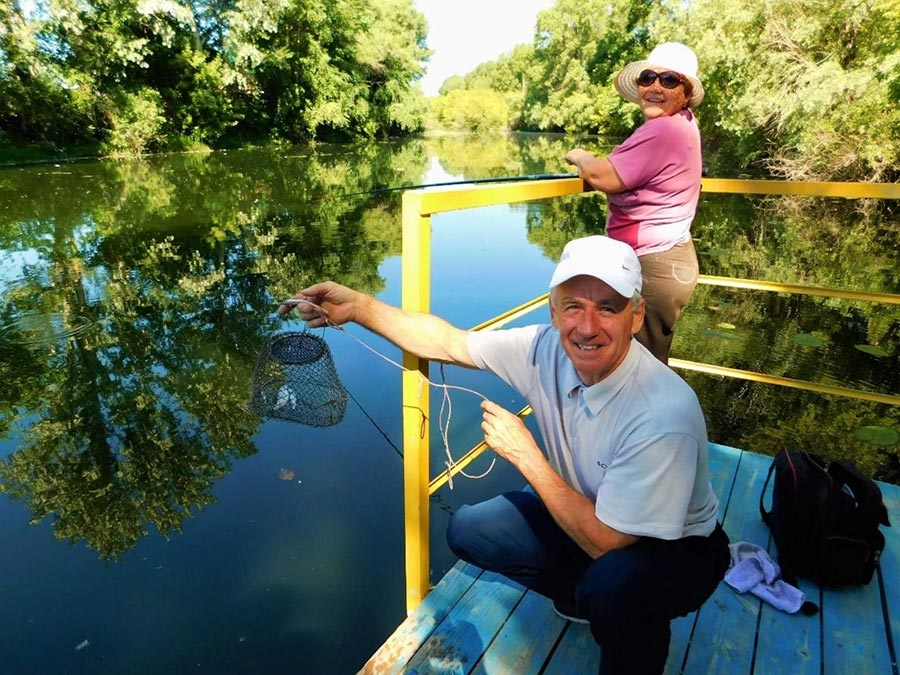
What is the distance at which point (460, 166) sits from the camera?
2102 cm

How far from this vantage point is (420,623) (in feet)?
6.00

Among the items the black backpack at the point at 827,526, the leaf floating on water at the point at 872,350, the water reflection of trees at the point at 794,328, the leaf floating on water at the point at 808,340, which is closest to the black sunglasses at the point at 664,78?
the black backpack at the point at 827,526

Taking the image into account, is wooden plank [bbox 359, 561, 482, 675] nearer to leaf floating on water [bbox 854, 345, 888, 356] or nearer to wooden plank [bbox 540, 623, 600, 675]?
wooden plank [bbox 540, 623, 600, 675]

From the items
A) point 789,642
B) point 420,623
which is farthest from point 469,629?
point 789,642

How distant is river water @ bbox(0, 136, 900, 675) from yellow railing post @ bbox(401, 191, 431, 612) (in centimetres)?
50

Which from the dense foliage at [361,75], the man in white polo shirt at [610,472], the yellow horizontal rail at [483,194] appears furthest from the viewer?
the dense foliage at [361,75]

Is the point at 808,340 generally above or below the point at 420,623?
below

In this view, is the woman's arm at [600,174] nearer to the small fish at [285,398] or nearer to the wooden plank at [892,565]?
the small fish at [285,398]

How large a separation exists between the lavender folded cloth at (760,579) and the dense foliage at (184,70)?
73.6 ft

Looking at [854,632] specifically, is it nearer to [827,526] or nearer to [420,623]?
[827,526]

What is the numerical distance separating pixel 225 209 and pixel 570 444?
11.6 m

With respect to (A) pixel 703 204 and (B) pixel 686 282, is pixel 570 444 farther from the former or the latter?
(A) pixel 703 204

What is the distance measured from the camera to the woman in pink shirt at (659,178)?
7.11 feet

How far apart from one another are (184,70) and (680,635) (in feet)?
86.7
